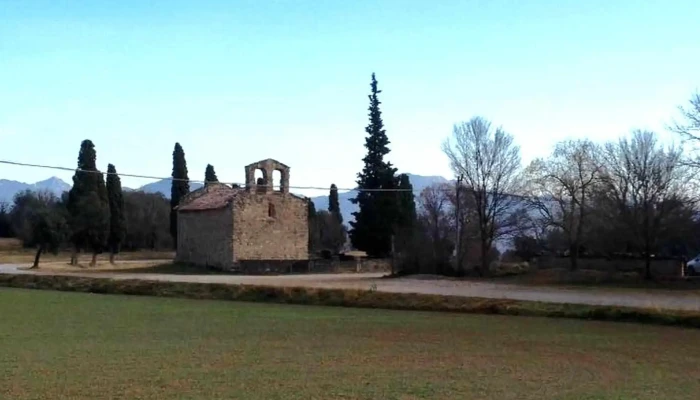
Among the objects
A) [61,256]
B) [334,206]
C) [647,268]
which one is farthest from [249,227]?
[334,206]

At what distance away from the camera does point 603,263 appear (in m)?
48.2

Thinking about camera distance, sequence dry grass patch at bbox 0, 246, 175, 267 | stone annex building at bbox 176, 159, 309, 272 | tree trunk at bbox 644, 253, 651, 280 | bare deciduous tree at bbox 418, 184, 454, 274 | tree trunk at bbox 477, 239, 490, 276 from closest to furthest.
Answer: tree trunk at bbox 644, 253, 651, 280 → tree trunk at bbox 477, 239, 490, 276 → bare deciduous tree at bbox 418, 184, 454, 274 → stone annex building at bbox 176, 159, 309, 272 → dry grass patch at bbox 0, 246, 175, 267

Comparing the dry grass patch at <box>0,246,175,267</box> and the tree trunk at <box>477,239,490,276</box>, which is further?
the dry grass patch at <box>0,246,175,267</box>

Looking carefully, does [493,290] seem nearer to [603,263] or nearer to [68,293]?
[603,263]

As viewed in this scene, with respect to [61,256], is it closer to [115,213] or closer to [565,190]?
[115,213]

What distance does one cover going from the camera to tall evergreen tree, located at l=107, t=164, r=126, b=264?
68.9 metres

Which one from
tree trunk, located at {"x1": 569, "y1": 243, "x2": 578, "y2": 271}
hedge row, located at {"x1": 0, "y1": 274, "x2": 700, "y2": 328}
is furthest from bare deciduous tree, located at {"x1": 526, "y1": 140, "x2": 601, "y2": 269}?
hedge row, located at {"x1": 0, "y1": 274, "x2": 700, "y2": 328}

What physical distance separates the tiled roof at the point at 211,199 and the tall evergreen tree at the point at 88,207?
256 inches

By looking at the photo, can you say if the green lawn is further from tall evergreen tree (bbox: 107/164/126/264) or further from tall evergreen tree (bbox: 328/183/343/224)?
tall evergreen tree (bbox: 328/183/343/224)

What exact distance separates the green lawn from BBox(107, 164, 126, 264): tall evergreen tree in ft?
138

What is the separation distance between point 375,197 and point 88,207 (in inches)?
865

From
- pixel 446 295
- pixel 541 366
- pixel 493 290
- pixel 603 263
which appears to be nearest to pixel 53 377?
pixel 541 366

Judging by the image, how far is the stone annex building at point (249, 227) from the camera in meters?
57.6

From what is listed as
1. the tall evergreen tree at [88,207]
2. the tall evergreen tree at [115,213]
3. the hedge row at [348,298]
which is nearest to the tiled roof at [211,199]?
the tall evergreen tree at [88,207]
